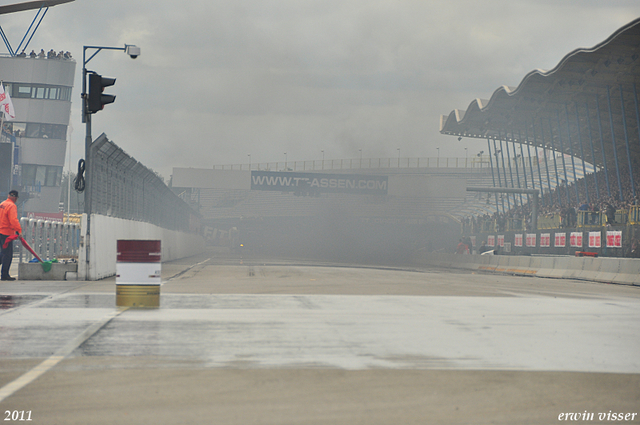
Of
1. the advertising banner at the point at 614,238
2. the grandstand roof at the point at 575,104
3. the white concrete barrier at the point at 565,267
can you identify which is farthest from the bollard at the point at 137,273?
the grandstand roof at the point at 575,104

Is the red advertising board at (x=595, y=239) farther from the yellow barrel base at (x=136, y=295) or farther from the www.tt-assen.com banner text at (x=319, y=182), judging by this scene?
the www.tt-assen.com banner text at (x=319, y=182)

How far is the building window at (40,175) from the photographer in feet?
238

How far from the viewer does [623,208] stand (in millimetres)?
33188

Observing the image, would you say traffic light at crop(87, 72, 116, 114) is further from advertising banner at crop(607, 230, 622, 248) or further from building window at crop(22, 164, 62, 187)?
building window at crop(22, 164, 62, 187)

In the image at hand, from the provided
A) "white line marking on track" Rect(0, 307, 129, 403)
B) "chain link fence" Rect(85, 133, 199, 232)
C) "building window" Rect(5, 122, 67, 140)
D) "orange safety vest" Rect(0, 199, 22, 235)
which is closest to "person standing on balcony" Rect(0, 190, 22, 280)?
"orange safety vest" Rect(0, 199, 22, 235)

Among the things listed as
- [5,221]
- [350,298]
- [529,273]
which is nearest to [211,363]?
[350,298]

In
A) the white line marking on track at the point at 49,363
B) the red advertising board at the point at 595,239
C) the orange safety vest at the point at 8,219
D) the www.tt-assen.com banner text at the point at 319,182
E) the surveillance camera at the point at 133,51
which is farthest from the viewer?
the www.tt-assen.com banner text at the point at 319,182

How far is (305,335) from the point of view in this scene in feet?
26.6

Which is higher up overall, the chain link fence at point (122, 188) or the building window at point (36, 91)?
the building window at point (36, 91)

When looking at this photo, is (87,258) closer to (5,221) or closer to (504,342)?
(5,221)

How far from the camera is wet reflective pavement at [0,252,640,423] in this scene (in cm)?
626

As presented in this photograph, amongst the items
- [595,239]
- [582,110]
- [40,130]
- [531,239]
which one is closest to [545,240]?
[531,239]

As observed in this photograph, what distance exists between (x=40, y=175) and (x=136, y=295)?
67.3m

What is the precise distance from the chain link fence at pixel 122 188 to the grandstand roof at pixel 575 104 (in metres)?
24.7
